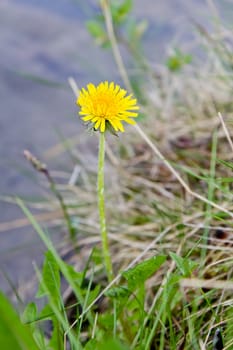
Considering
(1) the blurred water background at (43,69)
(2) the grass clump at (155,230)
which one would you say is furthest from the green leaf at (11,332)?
(1) the blurred water background at (43,69)

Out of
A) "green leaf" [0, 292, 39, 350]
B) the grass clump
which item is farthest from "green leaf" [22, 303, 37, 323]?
"green leaf" [0, 292, 39, 350]

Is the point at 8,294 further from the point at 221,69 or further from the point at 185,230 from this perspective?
the point at 221,69

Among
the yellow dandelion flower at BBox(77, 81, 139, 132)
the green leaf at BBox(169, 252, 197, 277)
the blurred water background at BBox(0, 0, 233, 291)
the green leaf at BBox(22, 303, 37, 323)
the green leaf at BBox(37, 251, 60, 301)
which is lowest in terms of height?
the green leaf at BBox(169, 252, 197, 277)

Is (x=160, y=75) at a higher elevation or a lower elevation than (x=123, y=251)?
higher

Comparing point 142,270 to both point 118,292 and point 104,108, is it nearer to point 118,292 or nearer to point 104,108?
point 118,292

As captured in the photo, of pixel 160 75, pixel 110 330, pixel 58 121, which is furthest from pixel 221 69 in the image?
pixel 110 330

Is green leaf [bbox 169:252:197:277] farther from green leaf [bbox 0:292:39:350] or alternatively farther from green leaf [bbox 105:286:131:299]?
green leaf [bbox 0:292:39:350]

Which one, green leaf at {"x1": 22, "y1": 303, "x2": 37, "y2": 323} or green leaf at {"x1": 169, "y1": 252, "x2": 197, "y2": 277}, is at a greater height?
green leaf at {"x1": 22, "y1": 303, "x2": 37, "y2": 323}

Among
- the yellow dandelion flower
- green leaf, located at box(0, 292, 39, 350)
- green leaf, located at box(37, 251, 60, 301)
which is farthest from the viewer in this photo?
green leaf, located at box(37, 251, 60, 301)
